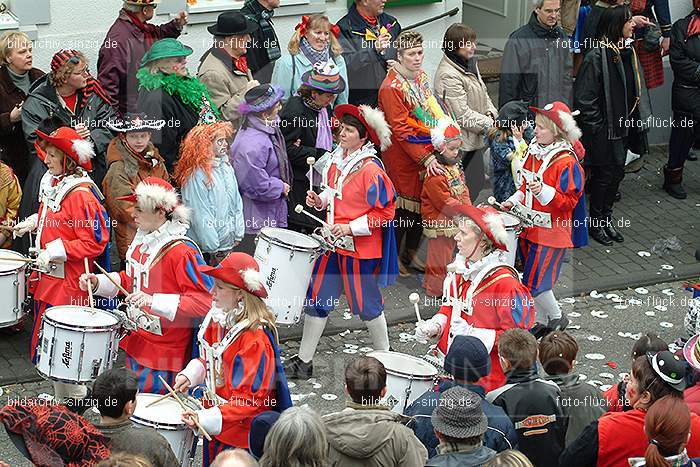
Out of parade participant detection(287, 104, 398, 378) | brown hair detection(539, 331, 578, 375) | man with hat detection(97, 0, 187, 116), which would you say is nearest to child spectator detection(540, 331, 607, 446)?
brown hair detection(539, 331, 578, 375)

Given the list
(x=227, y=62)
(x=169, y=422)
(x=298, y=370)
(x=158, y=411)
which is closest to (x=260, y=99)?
(x=227, y=62)

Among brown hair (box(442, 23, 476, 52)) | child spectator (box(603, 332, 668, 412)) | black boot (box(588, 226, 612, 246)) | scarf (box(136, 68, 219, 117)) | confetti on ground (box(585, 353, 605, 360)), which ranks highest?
brown hair (box(442, 23, 476, 52))

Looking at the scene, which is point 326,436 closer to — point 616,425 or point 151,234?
point 616,425

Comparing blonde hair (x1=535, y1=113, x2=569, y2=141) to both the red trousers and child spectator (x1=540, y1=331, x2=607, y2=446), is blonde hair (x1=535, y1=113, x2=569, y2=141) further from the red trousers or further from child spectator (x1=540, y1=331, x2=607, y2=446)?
child spectator (x1=540, y1=331, x2=607, y2=446)

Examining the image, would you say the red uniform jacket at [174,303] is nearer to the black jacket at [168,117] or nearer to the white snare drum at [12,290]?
the white snare drum at [12,290]

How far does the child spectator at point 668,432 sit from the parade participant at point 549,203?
4.19m

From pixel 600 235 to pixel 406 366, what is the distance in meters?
5.13

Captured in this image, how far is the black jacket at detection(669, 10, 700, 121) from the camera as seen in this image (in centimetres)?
1315

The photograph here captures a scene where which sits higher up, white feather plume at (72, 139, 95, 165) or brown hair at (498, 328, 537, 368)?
white feather plume at (72, 139, 95, 165)

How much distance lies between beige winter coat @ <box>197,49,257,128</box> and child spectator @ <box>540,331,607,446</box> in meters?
4.22

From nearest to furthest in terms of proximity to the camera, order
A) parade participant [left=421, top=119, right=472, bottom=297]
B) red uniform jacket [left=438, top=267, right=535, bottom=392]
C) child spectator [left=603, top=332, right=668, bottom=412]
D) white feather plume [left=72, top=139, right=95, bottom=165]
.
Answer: child spectator [left=603, top=332, right=668, bottom=412], red uniform jacket [left=438, top=267, right=535, bottom=392], white feather plume [left=72, top=139, right=95, bottom=165], parade participant [left=421, top=119, right=472, bottom=297]

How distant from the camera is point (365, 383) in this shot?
6438 mm

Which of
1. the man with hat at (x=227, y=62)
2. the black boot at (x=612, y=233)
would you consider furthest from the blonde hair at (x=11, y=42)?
the black boot at (x=612, y=233)

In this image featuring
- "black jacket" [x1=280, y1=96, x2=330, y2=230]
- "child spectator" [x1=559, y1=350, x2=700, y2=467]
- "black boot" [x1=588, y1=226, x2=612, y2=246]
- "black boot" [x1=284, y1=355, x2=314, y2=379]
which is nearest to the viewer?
"child spectator" [x1=559, y1=350, x2=700, y2=467]
